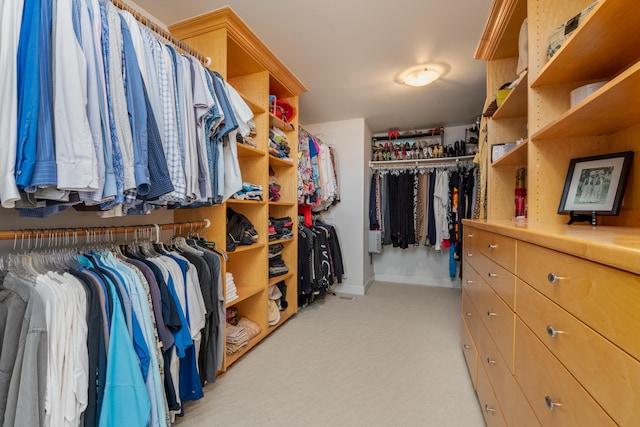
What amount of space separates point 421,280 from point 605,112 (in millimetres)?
3269

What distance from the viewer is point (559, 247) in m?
Answer: 0.61

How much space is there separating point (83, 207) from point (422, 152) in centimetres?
353

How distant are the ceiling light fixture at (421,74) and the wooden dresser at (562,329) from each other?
1701 mm

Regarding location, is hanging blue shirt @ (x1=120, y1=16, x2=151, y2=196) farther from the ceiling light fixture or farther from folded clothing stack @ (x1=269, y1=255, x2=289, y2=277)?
the ceiling light fixture

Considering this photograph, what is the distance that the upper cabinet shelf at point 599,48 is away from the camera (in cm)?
82

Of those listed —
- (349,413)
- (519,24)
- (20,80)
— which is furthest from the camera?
(519,24)

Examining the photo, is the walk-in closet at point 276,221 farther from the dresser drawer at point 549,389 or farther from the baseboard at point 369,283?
the baseboard at point 369,283

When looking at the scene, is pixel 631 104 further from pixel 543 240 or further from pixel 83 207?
pixel 83 207

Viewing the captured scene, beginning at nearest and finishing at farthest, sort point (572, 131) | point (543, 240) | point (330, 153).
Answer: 1. point (543, 240)
2. point (572, 131)
3. point (330, 153)

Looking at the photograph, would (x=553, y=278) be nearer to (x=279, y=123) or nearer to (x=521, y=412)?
(x=521, y=412)

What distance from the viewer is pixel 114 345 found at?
957 mm

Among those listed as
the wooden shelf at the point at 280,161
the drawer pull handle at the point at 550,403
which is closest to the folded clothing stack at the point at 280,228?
the wooden shelf at the point at 280,161

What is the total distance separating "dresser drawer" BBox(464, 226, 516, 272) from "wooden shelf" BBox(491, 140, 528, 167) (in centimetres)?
48

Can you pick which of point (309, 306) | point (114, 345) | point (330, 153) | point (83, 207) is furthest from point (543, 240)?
point (330, 153)
